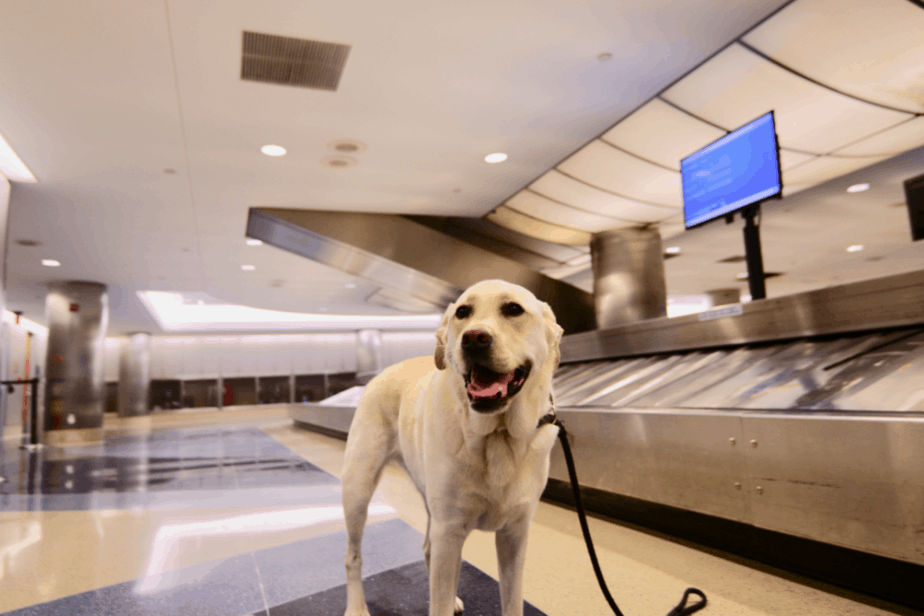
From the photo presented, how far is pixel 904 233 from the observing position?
11258 mm

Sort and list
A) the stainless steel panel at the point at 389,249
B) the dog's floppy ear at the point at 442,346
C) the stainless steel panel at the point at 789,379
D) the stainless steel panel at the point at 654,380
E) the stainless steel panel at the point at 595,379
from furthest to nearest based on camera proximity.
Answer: the stainless steel panel at the point at 389,249 < the stainless steel panel at the point at 595,379 < the stainless steel panel at the point at 654,380 < the stainless steel panel at the point at 789,379 < the dog's floppy ear at the point at 442,346

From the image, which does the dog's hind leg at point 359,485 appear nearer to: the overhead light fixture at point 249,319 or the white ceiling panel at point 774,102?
the white ceiling panel at point 774,102

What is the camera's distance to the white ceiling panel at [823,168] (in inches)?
283

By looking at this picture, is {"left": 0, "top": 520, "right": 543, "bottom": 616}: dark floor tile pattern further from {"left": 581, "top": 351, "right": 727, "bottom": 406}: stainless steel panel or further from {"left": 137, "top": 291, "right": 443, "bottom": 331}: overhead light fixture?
{"left": 137, "top": 291, "right": 443, "bottom": 331}: overhead light fixture

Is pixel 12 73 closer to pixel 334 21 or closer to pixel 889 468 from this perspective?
pixel 334 21

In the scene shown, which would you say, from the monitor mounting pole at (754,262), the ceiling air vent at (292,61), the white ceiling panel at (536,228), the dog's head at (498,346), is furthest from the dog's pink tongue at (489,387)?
the white ceiling panel at (536,228)

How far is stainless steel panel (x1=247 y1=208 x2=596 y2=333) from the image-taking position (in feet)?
30.7

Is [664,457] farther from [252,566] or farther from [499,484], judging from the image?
[252,566]

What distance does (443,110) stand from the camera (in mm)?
5906

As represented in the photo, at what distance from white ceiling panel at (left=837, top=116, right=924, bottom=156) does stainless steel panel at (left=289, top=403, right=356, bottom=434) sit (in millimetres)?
7591

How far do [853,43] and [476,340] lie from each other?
536 centimetres

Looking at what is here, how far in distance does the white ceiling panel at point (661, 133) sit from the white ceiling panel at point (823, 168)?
1881mm

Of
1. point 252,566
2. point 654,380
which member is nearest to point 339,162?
point 654,380

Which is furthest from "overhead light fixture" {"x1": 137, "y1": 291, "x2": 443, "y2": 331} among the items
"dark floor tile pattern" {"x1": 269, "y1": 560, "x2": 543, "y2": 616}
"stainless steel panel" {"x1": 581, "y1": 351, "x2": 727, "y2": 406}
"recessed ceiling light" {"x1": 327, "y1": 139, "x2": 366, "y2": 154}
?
"dark floor tile pattern" {"x1": 269, "y1": 560, "x2": 543, "y2": 616}
